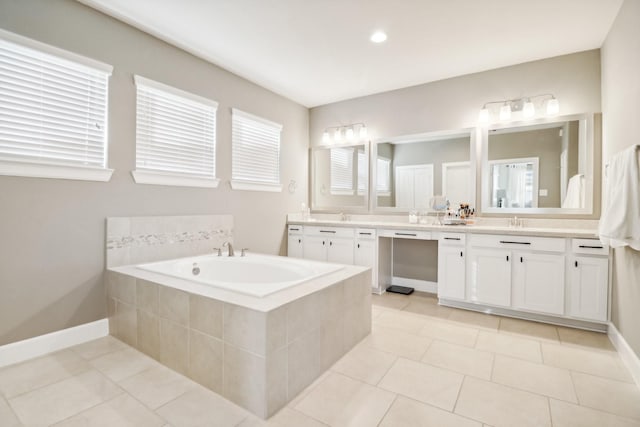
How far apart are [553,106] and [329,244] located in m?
2.89

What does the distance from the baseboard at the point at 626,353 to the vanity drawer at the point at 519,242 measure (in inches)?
28.7

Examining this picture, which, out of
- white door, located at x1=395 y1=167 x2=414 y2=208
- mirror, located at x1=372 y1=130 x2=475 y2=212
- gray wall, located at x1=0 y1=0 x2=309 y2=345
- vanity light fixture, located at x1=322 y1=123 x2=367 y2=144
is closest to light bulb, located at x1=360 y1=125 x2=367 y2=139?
vanity light fixture, located at x1=322 y1=123 x2=367 y2=144

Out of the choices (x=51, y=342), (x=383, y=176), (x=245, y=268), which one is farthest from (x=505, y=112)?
(x=51, y=342)

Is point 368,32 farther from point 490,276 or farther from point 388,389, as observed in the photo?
point 388,389

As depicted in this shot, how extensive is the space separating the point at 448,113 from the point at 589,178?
159 cm

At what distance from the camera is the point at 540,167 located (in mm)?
3318

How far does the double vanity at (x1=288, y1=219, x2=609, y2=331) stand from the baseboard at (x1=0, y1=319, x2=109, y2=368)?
103 inches

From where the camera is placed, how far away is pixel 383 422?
159cm

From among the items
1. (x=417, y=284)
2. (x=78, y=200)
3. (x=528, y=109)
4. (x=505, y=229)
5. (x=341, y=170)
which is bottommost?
(x=417, y=284)

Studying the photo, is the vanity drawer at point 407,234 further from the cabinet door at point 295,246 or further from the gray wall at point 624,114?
the gray wall at point 624,114

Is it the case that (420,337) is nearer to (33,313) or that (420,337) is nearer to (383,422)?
(383,422)

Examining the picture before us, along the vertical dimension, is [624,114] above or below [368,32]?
below

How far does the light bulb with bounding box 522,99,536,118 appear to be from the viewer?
10.8 feet

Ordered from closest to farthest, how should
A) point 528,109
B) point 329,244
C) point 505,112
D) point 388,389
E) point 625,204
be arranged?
point 388,389, point 625,204, point 528,109, point 505,112, point 329,244
